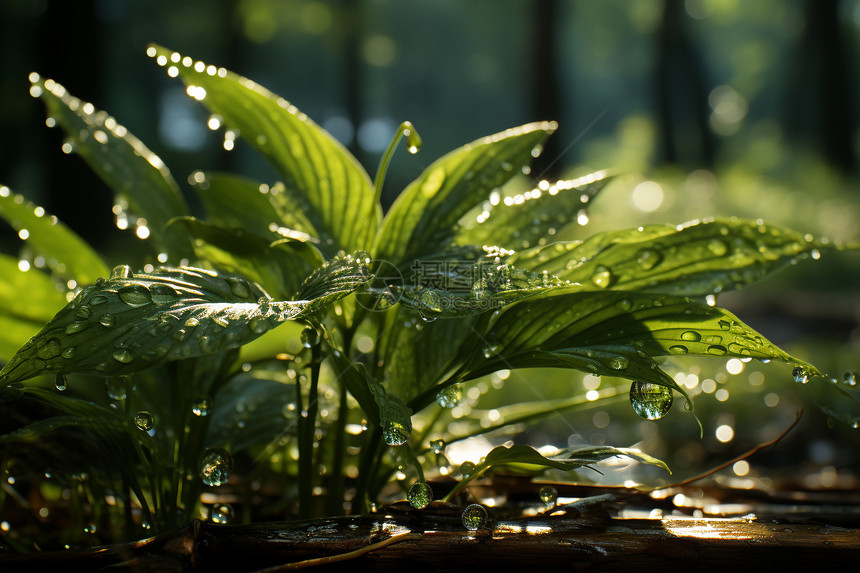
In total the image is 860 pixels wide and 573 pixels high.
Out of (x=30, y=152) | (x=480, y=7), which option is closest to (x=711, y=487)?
(x=30, y=152)

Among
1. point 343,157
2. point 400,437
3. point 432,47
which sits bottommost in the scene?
point 400,437

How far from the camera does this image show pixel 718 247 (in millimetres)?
899

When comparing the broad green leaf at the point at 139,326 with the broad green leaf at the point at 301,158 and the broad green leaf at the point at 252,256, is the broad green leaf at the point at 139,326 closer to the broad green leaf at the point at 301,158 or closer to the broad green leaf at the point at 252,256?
the broad green leaf at the point at 252,256

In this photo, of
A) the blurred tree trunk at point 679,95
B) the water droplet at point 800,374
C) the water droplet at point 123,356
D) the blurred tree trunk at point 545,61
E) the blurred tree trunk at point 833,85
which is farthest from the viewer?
the blurred tree trunk at point 679,95

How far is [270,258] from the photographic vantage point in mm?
898

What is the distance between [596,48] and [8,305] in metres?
21.3

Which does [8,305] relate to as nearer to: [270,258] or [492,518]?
[270,258]

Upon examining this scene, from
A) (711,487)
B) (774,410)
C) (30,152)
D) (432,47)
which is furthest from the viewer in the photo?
(432,47)

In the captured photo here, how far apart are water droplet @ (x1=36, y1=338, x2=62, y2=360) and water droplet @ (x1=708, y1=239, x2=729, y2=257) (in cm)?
88

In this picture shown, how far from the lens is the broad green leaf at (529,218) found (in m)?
0.99

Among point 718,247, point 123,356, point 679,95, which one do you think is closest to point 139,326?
point 123,356

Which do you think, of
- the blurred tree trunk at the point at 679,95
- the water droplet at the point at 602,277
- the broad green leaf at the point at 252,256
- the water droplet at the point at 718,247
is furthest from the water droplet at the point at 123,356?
the blurred tree trunk at the point at 679,95

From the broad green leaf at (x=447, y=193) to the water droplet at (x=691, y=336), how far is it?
37cm

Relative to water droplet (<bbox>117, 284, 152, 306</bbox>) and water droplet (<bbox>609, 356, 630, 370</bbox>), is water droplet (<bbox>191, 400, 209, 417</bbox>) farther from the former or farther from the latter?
water droplet (<bbox>609, 356, 630, 370</bbox>)
